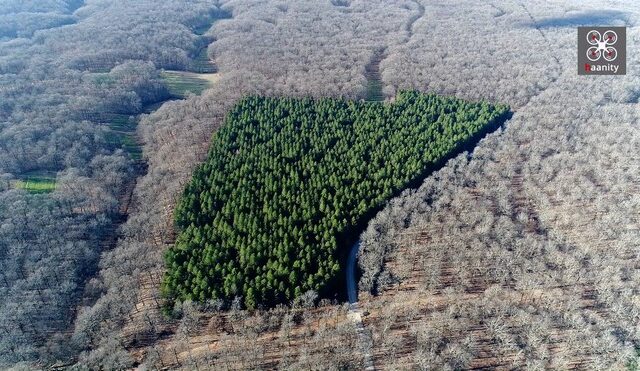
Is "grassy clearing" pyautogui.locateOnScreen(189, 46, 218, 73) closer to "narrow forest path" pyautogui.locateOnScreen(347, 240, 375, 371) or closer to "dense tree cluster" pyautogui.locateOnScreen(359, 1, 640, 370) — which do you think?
"dense tree cluster" pyautogui.locateOnScreen(359, 1, 640, 370)

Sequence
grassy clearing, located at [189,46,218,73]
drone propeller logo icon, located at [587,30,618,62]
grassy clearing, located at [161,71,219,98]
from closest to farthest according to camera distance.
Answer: drone propeller logo icon, located at [587,30,618,62] < grassy clearing, located at [161,71,219,98] < grassy clearing, located at [189,46,218,73]

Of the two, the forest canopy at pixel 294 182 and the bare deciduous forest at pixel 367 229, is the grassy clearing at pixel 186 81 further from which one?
the forest canopy at pixel 294 182

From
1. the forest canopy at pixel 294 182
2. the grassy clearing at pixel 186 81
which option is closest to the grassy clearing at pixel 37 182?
the forest canopy at pixel 294 182

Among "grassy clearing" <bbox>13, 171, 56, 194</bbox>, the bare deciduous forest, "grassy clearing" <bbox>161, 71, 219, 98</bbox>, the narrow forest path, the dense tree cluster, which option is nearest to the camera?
the narrow forest path

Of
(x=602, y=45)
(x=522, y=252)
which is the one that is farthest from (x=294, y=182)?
(x=602, y=45)

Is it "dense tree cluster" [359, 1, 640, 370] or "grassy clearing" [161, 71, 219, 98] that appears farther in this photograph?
"grassy clearing" [161, 71, 219, 98]

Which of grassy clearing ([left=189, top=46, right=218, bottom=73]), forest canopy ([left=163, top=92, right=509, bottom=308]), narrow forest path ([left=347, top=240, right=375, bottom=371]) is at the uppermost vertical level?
grassy clearing ([left=189, top=46, right=218, bottom=73])

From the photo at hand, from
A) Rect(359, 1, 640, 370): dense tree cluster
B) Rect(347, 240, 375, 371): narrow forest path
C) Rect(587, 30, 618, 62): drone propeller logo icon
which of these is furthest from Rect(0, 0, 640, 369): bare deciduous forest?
Rect(587, 30, 618, 62): drone propeller logo icon

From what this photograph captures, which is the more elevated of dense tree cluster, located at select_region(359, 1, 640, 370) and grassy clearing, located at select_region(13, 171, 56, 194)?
grassy clearing, located at select_region(13, 171, 56, 194)

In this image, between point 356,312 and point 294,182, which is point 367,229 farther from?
point 294,182
